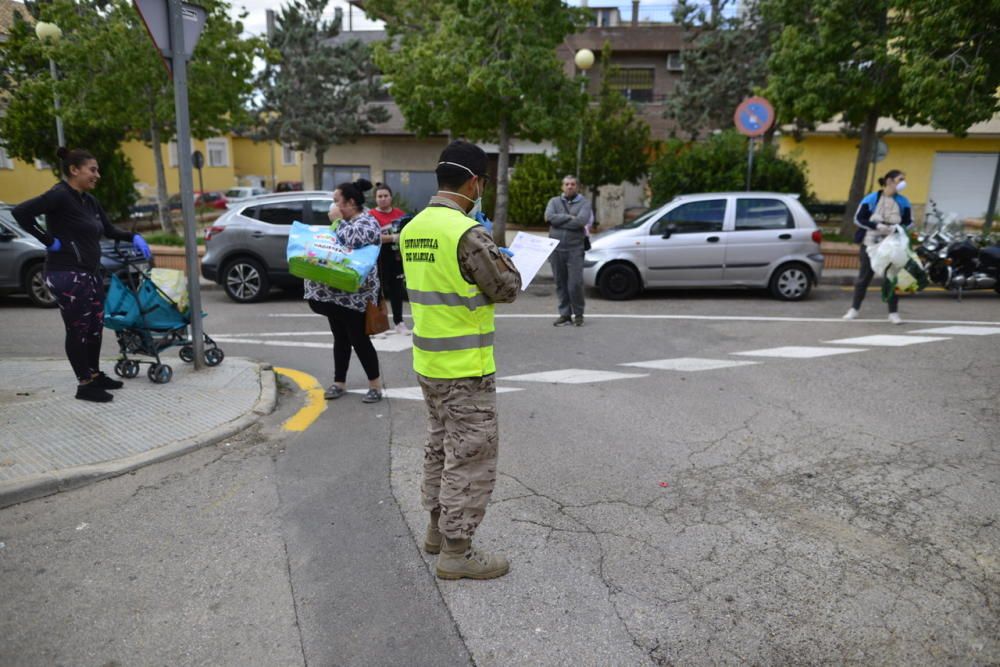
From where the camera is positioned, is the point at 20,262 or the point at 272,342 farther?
the point at 20,262

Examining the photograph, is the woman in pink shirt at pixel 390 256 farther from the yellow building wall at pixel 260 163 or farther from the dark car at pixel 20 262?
the yellow building wall at pixel 260 163

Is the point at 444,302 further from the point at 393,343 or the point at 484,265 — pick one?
Answer: the point at 393,343

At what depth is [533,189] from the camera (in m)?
18.8

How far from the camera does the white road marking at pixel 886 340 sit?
835 centimetres

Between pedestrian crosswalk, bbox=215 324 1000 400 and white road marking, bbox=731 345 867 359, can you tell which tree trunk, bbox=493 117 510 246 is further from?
white road marking, bbox=731 345 867 359

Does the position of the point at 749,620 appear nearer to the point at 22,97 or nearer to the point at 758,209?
the point at 758,209

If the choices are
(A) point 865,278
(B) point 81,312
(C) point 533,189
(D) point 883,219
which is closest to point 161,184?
(C) point 533,189

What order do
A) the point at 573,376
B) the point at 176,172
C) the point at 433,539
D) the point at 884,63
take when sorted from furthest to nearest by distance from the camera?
1. the point at 176,172
2. the point at 884,63
3. the point at 573,376
4. the point at 433,539

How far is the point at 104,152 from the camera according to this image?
70.1 feet

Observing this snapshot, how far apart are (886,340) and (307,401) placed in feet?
21.8

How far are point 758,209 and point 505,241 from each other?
7.92m

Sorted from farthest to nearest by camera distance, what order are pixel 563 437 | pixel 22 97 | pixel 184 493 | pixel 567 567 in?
pixel 22 97 → pixel 563 437 → pixel 184 493 → pixel 567 567

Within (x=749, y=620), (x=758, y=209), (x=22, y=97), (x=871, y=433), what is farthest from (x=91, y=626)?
(x=22, y=97)

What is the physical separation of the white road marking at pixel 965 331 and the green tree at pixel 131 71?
45.5ft
